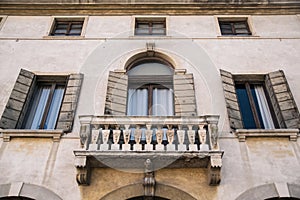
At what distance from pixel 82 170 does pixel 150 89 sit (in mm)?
3119

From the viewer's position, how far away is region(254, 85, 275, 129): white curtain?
768cm

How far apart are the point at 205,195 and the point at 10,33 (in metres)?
7.73

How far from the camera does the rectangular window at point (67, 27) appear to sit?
10023 millimetres

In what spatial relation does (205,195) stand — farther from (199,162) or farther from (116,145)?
(116,145)

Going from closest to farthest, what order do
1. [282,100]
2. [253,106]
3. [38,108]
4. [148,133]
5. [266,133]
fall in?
[148,133] → [266,133] → [282,100] → [253,106] → [38,108]

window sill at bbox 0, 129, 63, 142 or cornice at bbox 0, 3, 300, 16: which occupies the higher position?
cornice at bbox 0, 3, 300, 16

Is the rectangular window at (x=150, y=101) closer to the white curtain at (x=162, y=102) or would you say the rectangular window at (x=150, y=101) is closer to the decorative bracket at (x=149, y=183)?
the white curtain at (x=162, y=102)

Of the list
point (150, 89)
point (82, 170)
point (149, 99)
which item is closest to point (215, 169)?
point (82, 170)

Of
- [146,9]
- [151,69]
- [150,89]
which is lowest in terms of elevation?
[150,89]

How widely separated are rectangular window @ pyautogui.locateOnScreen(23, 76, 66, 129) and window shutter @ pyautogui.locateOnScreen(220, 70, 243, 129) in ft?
14.2

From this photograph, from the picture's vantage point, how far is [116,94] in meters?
7.80

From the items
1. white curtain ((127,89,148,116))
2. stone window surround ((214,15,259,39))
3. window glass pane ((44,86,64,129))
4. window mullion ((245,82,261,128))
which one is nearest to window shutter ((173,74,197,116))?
white curtain ((127,89,148,116))

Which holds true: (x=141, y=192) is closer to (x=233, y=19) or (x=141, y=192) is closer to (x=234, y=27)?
(x=234, y=27)

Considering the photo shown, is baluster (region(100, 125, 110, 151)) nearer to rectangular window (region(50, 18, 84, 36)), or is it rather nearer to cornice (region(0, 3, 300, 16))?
rectangular window (region(50, 18, 84, 36))
